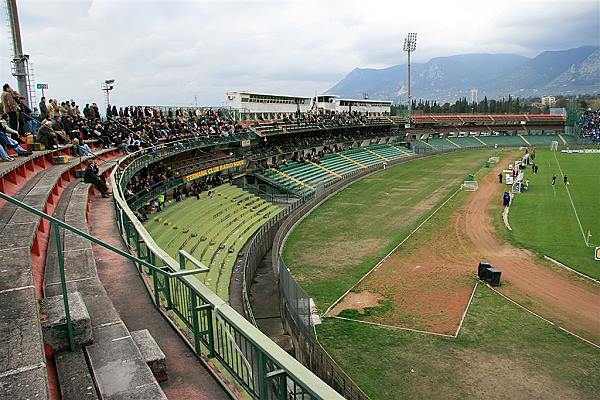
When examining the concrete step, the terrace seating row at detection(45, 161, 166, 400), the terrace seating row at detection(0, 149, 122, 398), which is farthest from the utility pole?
the concrete step

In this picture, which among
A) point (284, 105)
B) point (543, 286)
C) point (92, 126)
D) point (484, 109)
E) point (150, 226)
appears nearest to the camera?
point (543, 286)

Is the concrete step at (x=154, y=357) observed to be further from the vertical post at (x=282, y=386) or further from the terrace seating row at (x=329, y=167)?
the terrace seating row at (x=329, y=167)

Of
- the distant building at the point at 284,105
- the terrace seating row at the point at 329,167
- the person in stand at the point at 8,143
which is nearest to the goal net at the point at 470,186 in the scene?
the terrace seating row at the point at 329,167

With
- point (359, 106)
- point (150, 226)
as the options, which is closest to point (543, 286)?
point (150, 226)

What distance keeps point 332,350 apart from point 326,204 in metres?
24.2

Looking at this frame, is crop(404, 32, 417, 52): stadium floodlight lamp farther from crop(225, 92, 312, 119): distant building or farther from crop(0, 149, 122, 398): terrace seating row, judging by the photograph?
crop(0, 149, 122, 398): terrace seating row

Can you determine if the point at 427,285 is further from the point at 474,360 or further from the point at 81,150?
the point at 81,150

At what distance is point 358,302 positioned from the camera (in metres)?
18.9

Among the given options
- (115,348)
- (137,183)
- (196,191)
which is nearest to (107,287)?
(115,348)

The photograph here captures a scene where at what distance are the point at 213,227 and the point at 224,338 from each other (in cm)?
2285

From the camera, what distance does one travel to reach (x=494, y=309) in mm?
17922

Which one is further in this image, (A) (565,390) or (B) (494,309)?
(B) (494,309)

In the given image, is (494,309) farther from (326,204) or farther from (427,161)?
(427,161)

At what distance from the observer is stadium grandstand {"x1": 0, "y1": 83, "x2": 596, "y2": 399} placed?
14.1ft
